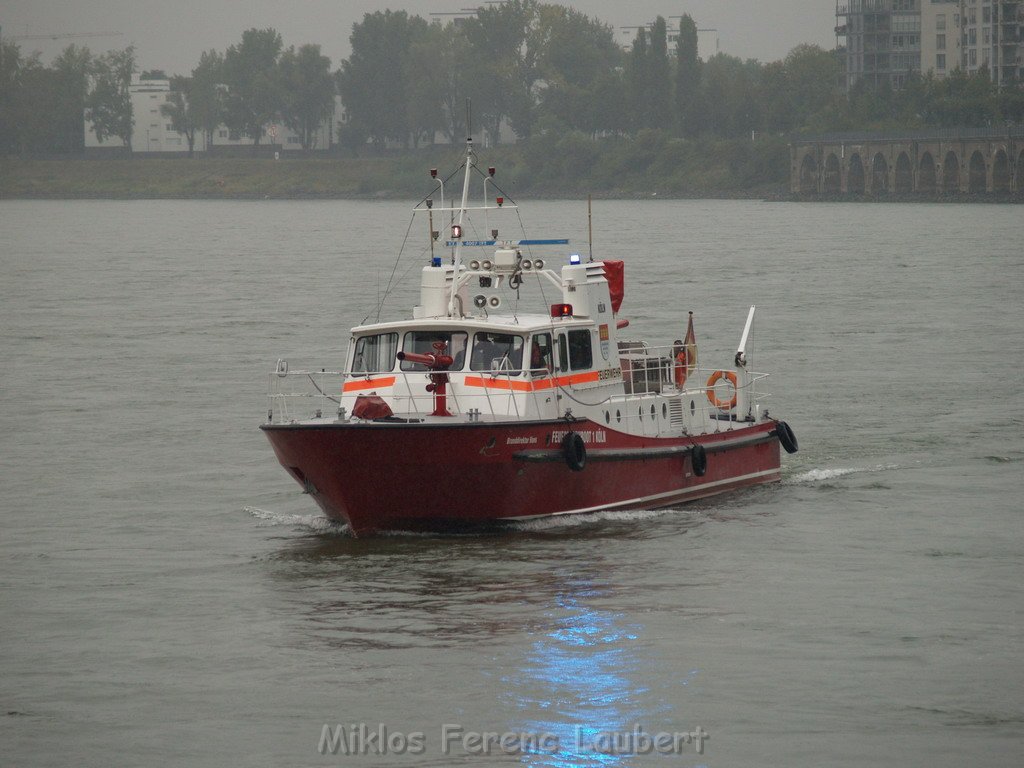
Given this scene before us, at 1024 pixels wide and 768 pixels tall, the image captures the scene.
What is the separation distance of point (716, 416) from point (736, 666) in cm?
1089

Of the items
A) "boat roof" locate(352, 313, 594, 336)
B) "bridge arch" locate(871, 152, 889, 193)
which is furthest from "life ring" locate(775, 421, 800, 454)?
"bridge arch" locate(871, 152, 889, 193)

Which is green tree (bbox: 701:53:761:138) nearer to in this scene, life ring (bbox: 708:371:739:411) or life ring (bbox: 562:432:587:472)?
life ring (bbox: 708:371:739:411)

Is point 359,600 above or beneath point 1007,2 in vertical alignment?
beneath

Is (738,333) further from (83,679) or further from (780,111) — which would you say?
(780,111)

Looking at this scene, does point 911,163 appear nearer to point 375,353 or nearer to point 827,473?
point 827,473

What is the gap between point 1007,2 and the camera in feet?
576

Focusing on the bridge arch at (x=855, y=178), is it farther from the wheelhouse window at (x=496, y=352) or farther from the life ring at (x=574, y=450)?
the life ring at (x=574, y=450)

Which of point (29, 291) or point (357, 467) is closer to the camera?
point (357, 467)

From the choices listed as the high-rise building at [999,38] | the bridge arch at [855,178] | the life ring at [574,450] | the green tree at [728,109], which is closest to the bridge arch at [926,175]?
the bridge arch at [855,178]

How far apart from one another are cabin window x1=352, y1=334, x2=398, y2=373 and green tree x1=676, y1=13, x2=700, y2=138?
537ft

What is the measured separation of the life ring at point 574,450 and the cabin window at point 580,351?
1.39m

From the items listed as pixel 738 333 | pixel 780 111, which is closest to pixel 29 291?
pixel 738 333

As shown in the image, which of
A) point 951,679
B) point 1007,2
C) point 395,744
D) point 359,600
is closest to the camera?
point 395,744

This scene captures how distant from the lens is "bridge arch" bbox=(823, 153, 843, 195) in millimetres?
170250
